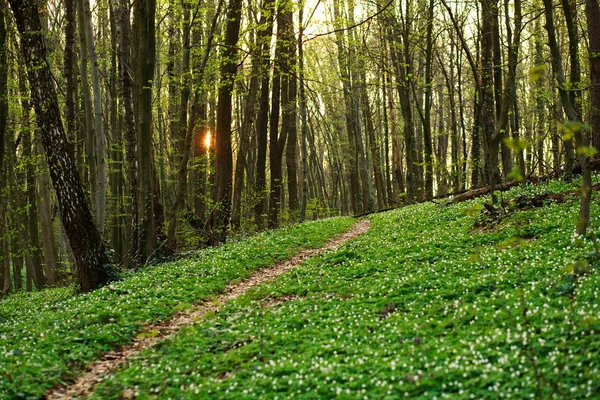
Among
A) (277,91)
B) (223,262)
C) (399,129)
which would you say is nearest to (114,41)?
(277,91)

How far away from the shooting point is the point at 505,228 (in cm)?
1168

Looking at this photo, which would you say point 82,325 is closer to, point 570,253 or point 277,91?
point 570,253

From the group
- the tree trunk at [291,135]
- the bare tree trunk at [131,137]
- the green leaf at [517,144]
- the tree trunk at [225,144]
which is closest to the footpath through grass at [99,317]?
the bare tree trunk at [131,137]

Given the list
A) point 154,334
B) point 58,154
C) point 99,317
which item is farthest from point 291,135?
point 154,334

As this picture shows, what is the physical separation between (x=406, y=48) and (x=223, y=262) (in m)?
19.5

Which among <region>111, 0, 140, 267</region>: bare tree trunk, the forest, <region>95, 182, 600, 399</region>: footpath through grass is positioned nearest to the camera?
<region>95, 182, 600, 399</region>: footpath through grass

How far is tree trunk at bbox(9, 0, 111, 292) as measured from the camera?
12.6m

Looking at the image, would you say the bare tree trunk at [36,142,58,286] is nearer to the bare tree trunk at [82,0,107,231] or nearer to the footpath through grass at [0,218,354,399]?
the bare tree trunk at [82,0,107,231]

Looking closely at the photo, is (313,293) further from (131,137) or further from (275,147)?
(275,147)

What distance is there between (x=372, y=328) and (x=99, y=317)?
6.05m

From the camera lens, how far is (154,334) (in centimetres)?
606

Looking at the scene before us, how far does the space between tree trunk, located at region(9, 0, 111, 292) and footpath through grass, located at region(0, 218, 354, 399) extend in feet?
4.68

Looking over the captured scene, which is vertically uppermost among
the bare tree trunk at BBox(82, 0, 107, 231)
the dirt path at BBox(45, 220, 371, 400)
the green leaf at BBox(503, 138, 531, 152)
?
the bare tree trunk at BBox(82, 0, 107, 231)

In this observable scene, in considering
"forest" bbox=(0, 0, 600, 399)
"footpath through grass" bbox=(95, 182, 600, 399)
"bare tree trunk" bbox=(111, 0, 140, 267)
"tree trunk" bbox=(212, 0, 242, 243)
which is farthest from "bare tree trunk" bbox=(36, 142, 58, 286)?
"footpath through grass" bbox=(95, 182, 600, 399)
